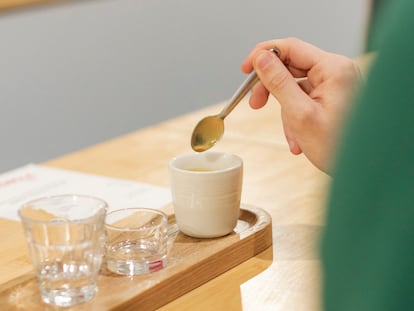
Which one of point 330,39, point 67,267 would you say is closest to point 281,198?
point 67,267

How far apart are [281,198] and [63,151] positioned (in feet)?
6.66

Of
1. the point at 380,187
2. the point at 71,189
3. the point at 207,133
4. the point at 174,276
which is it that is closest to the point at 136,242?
the point at 174,276

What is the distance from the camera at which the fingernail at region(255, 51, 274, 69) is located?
4.01ft

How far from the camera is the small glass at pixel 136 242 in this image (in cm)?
108

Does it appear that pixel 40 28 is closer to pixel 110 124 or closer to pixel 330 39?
pixel 110 124

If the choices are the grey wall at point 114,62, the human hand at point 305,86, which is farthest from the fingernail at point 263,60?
the grey wall at point 114,62

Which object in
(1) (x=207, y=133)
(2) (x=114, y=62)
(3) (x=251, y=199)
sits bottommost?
(2) (x=114, y=62)

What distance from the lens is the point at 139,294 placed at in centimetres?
100

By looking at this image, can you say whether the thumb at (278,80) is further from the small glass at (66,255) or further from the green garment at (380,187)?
the green garment at (380,187)

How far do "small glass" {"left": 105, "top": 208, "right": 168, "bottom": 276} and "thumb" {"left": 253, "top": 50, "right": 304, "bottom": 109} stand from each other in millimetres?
250

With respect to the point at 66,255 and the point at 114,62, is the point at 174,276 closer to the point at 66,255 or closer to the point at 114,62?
the point at 66,255

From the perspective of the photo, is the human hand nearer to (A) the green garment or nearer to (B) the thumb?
(B) the thumb

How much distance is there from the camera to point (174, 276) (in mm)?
1057

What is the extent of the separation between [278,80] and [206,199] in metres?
0.20
